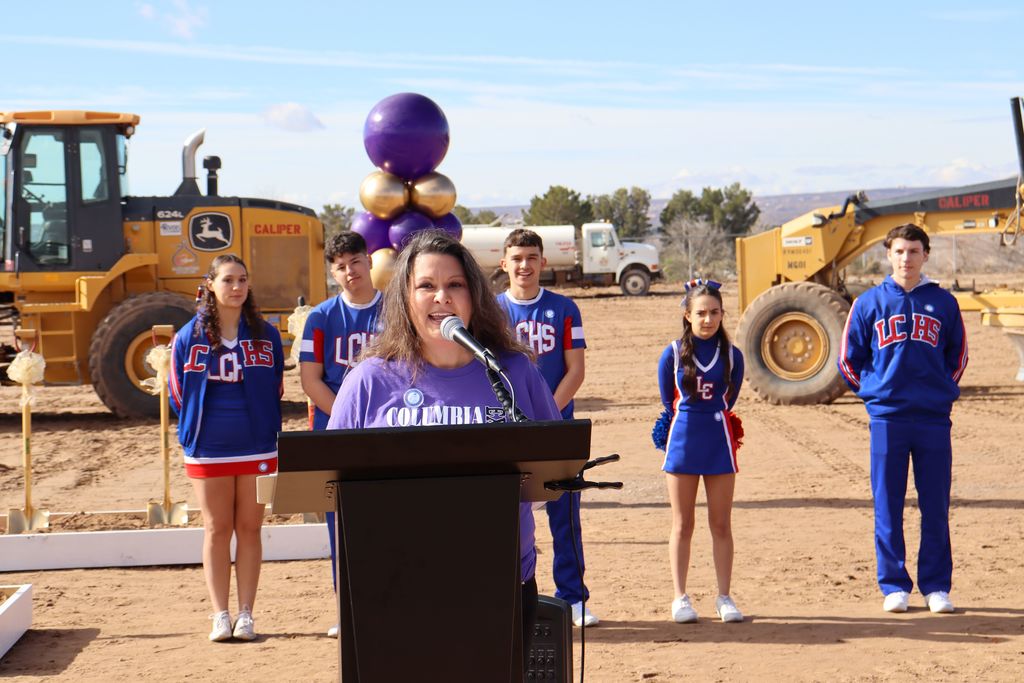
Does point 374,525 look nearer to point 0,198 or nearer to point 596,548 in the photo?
point 596,548

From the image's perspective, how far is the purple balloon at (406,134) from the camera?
30.4ft

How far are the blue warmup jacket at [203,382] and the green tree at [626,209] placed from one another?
176 ft

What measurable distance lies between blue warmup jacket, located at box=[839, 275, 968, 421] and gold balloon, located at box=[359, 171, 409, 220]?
4.18m

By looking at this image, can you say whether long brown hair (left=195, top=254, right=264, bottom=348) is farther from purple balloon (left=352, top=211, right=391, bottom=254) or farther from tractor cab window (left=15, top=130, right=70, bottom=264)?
tractor cab window (left=15, top=130, right=70, bottom=264)

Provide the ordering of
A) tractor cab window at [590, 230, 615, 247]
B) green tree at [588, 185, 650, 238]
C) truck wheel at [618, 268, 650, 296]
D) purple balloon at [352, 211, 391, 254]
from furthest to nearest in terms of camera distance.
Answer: green tree at [588, 185, 650, 238], tractor cab window at [590, 230, 615, 247], truck wheel at [618, 268, 650, 296], purple balloon at [352, 211, 391, 254]

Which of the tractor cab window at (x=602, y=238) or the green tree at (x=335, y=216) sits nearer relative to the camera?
the tractor cab window at (x=602, y=238)

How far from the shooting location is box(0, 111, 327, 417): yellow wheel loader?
13.7 m

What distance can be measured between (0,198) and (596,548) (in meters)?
9.32

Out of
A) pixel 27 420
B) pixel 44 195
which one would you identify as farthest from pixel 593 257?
pixel 27 420

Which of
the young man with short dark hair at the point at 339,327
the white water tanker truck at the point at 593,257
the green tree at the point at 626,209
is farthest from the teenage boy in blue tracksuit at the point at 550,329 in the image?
the green tree at the point at 626,209

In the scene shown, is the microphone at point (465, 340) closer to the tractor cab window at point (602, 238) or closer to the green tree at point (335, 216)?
the tractor cab window at point (602, 238)

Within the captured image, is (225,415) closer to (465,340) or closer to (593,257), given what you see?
(465,340)

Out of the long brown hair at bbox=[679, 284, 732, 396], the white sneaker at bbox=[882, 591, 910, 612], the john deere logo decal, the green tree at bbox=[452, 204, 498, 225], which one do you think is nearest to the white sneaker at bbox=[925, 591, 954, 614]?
the white sneaker at bbox=[882, 591, 910, 612]

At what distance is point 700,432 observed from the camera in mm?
6047
